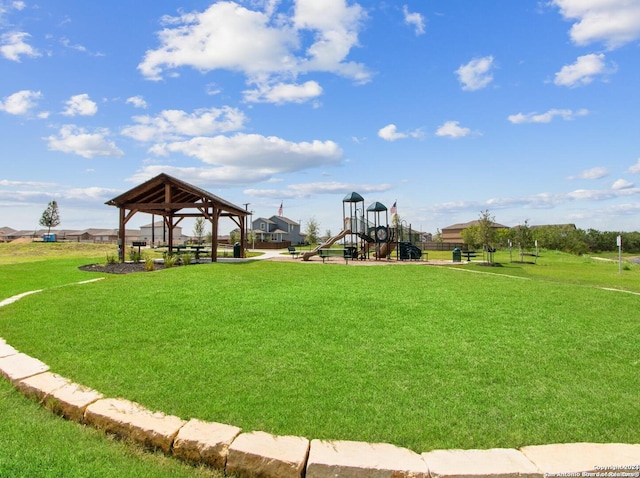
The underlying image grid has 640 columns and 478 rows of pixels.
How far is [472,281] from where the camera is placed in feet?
31.9

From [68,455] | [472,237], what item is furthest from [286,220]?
[68,455]

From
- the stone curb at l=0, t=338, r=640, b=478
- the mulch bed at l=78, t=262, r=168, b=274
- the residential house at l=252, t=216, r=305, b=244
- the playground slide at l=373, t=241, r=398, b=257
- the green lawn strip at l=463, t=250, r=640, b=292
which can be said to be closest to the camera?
the stone curb at l=0, t=338, r=640, b=478

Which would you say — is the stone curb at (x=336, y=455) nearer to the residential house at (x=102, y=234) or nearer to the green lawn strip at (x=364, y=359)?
the green lawn strip at (x=364, y=359)

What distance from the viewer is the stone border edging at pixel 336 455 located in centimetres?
239

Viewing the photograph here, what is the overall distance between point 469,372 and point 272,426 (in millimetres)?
2147

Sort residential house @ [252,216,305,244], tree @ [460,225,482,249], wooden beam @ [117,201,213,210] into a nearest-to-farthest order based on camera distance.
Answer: wooden beam @ [117,201,213,210], tree @ [460,225,482,249], residential house @ [252,216,305,244]

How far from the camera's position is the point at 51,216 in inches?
2697

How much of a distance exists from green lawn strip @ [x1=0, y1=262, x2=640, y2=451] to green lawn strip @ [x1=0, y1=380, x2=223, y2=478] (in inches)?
16.8

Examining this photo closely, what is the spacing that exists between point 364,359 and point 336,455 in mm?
1723

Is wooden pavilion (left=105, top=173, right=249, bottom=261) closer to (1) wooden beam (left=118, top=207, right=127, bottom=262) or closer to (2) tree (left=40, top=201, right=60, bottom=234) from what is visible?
(1) wooden beam (left=118, top=207, right=127, bottom=262)

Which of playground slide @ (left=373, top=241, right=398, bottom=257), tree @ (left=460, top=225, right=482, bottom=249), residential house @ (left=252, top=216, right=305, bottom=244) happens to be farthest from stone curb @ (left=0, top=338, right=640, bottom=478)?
residential house @ (left=252, top=216, right=305, bottom=244)

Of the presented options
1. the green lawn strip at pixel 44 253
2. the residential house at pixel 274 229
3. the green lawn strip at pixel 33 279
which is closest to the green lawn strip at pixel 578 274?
the green lawn strip at pixel 33 279

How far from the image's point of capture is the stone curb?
7.83ft

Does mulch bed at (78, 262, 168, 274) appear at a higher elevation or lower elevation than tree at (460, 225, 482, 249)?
lower
